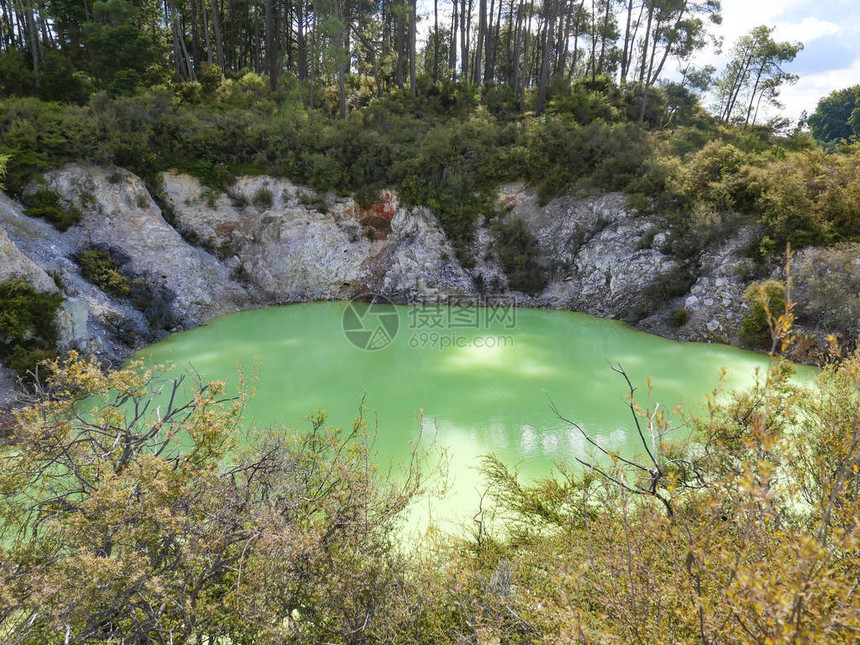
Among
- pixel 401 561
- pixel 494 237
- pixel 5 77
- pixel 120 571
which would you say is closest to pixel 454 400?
pixel 401 561

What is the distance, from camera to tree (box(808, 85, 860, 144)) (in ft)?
149

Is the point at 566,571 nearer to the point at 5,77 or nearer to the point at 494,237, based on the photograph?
the point at 494,237

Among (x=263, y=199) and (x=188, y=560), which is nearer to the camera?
(x=188, y=560)

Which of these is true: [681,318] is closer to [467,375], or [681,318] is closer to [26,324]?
[467,375]

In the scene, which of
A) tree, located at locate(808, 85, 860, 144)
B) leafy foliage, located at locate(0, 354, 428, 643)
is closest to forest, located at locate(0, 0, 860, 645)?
leafy foliage, located at locate(0, 354, 428, 643)

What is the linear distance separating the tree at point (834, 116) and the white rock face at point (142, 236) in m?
60.3

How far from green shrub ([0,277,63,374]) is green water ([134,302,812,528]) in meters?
1.98

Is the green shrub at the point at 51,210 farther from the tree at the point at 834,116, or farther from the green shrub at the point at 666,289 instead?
the tree at the point at 834,116

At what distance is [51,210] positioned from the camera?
12.6m

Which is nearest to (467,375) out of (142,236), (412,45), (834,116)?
(142,236)

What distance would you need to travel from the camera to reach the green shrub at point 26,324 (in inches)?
329

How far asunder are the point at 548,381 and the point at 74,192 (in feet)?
51.1

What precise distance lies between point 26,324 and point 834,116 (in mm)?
69841

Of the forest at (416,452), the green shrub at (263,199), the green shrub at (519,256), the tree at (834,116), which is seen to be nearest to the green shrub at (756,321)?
the forest at (416,452)
